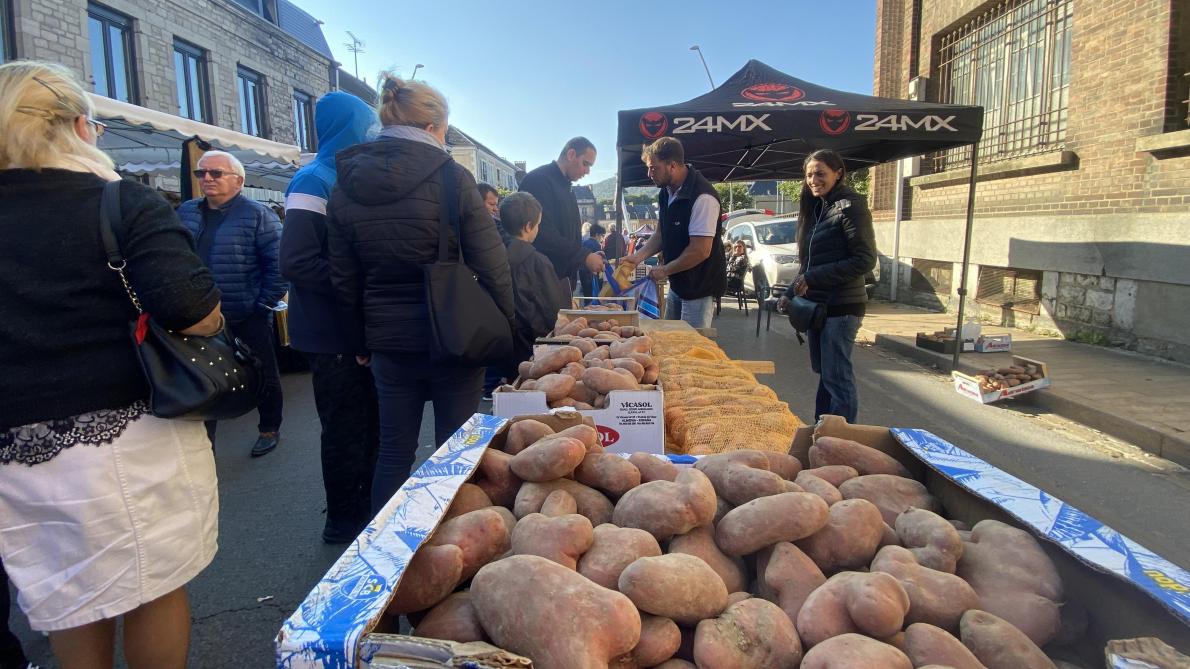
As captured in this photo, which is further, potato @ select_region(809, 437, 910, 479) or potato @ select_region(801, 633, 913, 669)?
potato @ select_region(809, 437, 910, 479)

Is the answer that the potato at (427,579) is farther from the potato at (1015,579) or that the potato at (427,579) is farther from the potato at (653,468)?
the potato at (1015,579)

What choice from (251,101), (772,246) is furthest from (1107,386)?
(251,101)

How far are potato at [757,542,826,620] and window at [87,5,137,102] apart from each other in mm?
14881

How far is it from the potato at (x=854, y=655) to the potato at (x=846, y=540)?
0.29 meters

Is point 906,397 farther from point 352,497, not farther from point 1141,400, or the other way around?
point 352,497

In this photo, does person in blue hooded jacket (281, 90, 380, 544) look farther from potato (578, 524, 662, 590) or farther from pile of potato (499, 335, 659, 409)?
potato (578, 524, 662, 590)

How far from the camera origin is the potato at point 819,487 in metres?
1.42

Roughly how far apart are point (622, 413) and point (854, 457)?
100cm

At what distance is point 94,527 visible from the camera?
157 cm

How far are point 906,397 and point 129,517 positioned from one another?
609 centimetres

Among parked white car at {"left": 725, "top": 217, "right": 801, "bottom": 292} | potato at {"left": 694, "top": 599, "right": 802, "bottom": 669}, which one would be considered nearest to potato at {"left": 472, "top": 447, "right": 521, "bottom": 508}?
potato at {"left": 694, "top": 599, "right": 802, "bottom": 669}

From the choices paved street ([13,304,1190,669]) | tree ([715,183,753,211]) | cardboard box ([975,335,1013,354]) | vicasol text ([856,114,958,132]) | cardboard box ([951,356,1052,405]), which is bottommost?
paved street ([13,304,1190,669])

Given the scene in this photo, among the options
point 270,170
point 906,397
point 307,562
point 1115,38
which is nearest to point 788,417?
point 307,562

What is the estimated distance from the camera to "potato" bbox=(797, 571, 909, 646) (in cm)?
103
